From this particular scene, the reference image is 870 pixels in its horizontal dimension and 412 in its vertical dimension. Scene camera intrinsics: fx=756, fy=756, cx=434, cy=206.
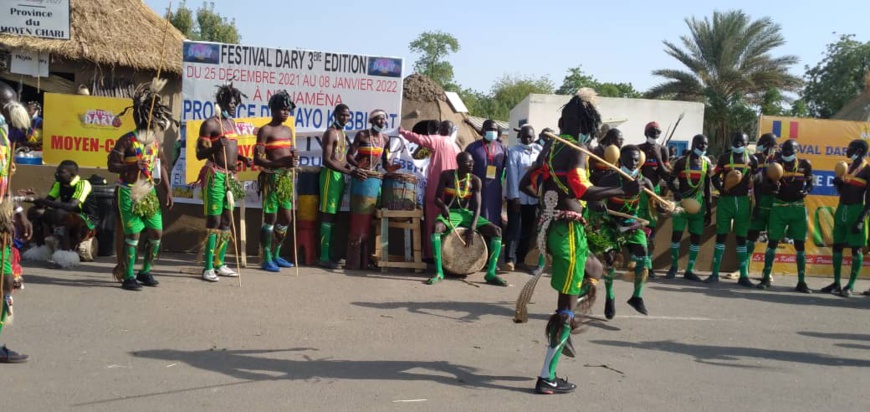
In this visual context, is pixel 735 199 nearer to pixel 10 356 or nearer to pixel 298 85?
pixel 298 85

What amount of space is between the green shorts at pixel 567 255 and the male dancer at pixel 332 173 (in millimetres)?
4702

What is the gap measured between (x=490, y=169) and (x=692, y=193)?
9.42 feet

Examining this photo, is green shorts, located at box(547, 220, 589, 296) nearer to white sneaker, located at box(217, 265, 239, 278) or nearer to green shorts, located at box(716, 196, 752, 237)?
white sneaker, located at box(217, 265, 239, 278)

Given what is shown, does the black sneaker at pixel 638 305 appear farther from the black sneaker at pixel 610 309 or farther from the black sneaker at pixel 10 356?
the black sneaker at pixel 10 356

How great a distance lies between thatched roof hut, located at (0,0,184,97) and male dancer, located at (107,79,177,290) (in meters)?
8.82

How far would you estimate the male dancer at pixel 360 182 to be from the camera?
9.77 meters

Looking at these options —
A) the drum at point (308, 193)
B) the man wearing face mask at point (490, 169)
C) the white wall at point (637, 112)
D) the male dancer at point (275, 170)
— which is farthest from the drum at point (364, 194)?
the white wall at point (637, 112)

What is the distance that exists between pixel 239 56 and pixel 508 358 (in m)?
6.42

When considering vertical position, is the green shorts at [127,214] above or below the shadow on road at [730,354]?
above

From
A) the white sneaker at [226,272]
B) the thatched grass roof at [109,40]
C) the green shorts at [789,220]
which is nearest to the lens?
the white sneaker at [226,272]

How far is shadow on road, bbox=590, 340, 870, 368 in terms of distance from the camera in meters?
6.50

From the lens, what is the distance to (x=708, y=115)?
30.5 m

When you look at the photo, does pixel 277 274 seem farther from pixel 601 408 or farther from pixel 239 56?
pixel 601 408

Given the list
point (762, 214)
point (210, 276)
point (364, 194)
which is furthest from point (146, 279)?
point (762, 214)
